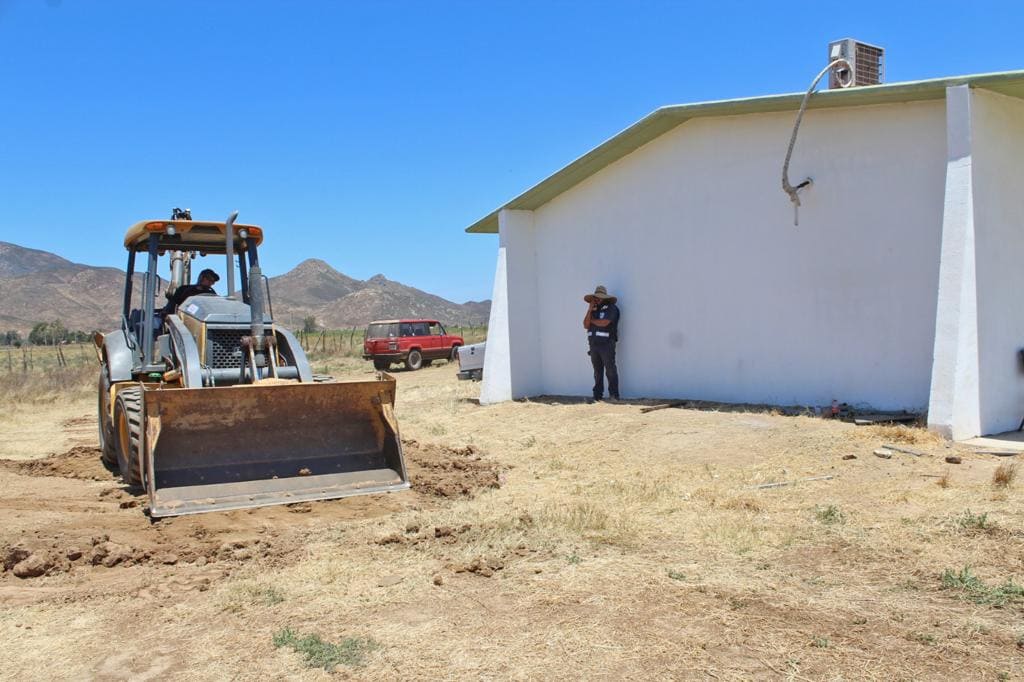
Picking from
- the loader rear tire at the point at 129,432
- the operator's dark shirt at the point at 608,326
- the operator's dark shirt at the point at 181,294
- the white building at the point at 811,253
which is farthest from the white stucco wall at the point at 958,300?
the operator's dark shirt at the point at 181,294

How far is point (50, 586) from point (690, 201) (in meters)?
9.96

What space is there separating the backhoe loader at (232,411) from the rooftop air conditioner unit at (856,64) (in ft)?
22.9

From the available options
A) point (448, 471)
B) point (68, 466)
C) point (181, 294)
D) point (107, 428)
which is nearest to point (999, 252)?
point (448, 471)

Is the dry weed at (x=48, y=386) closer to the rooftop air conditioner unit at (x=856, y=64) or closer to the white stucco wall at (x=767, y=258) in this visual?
the white stucco wall at (x=767, y=258)

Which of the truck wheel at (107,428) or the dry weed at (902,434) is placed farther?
the truck wheel at (107,428)

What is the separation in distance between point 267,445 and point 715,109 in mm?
7763

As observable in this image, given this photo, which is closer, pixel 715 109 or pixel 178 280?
pixel 178 280

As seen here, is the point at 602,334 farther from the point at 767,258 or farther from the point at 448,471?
the point at 448,471

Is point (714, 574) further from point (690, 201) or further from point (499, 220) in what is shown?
point (499, 220)

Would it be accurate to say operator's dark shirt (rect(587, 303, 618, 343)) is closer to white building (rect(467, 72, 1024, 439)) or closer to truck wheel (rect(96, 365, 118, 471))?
white building (rect(467, 72, 1024, 439))

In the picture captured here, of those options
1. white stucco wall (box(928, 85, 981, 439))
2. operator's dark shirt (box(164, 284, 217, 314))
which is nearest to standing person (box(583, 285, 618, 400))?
white stucco wall (box(928, 85, 981, 439))

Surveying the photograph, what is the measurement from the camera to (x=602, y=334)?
1381cm

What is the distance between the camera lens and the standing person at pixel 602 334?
13797 millimetres

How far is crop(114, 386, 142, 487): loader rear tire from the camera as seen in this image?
305 inches
